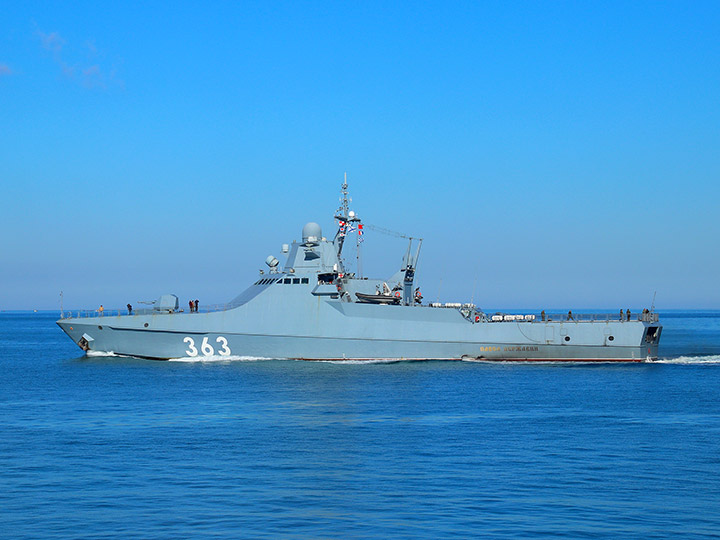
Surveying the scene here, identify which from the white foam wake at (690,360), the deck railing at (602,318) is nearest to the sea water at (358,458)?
the deck railing at (602,318)

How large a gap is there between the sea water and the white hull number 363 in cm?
607

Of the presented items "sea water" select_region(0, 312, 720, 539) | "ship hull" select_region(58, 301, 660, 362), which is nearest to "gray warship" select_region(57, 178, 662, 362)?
"ship hull" select_region(58, 301, 660, 362)

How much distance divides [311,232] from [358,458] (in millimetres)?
23156

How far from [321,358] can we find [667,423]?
741 inches

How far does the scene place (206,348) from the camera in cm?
3806

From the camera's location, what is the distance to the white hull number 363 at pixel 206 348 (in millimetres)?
37875

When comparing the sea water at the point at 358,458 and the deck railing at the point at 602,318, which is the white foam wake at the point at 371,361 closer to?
the sea water at the point at 358,458

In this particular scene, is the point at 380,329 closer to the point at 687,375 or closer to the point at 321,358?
the point at 321,358

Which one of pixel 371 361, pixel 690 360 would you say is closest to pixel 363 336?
pixel 371 361

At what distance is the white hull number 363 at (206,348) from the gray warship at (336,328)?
2.0 inches

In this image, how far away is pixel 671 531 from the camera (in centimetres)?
1241

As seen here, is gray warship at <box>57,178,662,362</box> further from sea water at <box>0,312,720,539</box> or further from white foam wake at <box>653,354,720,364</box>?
sea water at <box>0,312,720,539</box>

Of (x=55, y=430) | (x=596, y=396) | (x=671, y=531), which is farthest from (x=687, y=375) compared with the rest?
(x=55, y=430)

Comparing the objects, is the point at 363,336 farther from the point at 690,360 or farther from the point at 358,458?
the point at 358,458
